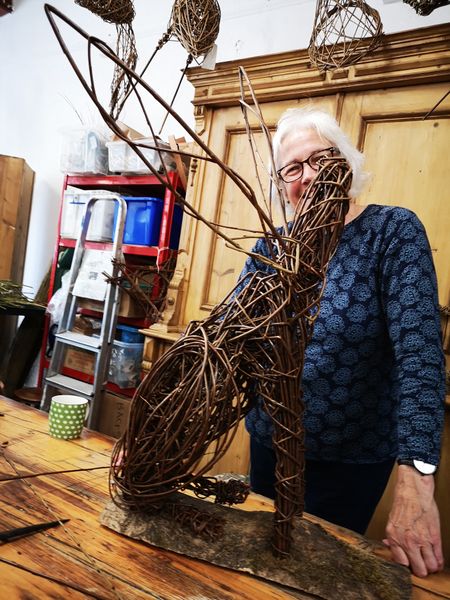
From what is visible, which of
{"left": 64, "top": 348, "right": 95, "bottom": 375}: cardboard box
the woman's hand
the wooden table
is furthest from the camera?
{"left": 64, "top": 348, "right": 95, "bottom": 375}: cardboard box

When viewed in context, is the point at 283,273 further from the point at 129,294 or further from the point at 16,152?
the point at 16,152

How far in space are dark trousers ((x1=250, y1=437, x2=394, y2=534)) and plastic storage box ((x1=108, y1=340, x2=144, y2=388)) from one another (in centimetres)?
160

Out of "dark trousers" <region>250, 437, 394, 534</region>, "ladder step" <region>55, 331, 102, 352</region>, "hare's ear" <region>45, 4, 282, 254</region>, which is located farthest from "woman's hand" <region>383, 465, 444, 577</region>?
"ladder step" <region>55, 331, 102, 352</region>

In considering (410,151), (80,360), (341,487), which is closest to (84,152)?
(80,360)

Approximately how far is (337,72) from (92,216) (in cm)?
168

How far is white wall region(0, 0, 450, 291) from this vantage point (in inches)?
106

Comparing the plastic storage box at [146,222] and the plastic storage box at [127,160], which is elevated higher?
the plastic storage box at [127,160]

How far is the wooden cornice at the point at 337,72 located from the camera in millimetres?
1569

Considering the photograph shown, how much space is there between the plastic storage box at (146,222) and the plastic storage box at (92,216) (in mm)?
138

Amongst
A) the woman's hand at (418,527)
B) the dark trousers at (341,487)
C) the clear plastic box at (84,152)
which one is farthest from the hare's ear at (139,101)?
the clear plastic box at (84,152)

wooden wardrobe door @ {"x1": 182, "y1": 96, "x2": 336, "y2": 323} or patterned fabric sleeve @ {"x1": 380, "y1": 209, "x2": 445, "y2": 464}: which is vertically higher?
wooden wardrobe door @ {"x1": 182, "y1": 96, "x2": 336, "y2": 323}

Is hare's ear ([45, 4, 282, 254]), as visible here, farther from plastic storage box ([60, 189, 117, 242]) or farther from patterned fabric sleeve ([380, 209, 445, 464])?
plastic storage box ([60, 189, 117, 242])

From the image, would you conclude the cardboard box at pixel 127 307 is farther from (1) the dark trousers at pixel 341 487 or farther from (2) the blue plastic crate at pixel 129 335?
(1) the dark trousers at pixel 341 487

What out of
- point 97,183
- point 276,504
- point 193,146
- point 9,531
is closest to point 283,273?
point 276,504
